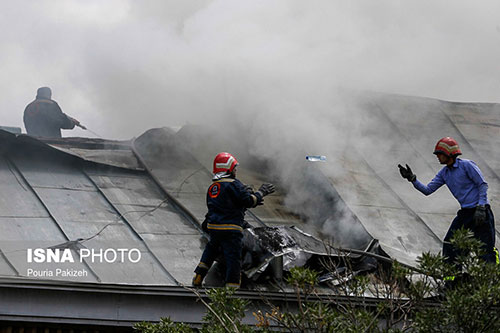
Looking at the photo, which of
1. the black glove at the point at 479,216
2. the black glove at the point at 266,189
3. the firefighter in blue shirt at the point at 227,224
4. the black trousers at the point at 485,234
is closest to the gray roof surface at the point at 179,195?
the firefighter in blue shirt at the point at 227,224

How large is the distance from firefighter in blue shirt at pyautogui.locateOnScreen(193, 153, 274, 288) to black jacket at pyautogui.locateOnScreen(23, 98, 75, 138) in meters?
6.64

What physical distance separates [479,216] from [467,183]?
431mm

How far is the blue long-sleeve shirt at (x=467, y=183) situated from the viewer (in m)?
7.09

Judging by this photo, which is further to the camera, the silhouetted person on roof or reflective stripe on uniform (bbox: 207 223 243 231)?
the silhouetted person on roof

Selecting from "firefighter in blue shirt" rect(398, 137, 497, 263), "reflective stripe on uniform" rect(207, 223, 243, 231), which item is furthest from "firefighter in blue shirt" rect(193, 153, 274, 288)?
"firefighter in blue shirt" rect(398, 137, 497, 263)

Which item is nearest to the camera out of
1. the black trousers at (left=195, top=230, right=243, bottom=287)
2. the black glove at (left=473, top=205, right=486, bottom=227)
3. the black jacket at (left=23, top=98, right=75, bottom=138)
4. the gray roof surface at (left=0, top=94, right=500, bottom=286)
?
the black trousers at (left=195, top=230, right=243, bottom=287)

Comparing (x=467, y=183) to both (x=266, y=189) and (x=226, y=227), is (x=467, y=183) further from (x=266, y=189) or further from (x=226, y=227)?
(x=226, y=227)

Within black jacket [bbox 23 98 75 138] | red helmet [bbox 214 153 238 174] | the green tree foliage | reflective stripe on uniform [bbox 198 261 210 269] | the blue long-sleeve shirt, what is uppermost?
black jacket [bbox 23 98 75 138]

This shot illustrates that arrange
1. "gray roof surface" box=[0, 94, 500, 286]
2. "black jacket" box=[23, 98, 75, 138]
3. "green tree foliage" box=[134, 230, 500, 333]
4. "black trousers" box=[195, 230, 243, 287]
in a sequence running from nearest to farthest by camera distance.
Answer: "green tree foliage" box=[134, 230, 500, 333], "black trousers" box=[195, 230, 243, 287], "gray roof surface" box=[0, 94, 500, 286], "black jacket" box=[23, 98, 75, 138]

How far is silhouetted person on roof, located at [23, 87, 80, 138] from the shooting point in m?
12.6

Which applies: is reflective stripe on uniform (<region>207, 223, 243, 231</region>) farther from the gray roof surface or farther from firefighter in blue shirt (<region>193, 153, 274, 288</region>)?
the gray roof surface

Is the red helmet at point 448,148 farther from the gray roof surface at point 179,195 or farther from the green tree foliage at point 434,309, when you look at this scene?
the green tree foliage at point 434,309

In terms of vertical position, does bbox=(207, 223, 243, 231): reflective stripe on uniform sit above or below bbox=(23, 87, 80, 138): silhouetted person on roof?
below

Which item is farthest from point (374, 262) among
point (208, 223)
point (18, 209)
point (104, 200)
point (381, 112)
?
point (381, 112)
